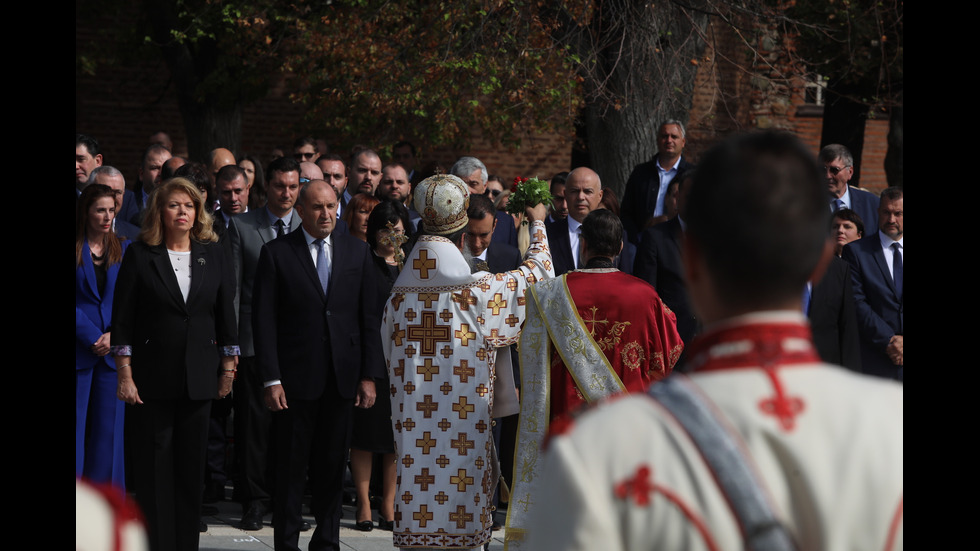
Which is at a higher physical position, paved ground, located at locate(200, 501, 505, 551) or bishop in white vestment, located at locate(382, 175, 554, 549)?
bishop in white vestment, located at locate(382, 175, 554, 549)

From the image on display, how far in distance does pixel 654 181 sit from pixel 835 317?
2.85 metres

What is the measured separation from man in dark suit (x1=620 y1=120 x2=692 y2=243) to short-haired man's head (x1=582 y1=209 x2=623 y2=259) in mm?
3943

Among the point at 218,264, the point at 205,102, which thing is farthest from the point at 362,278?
the point at 205,102

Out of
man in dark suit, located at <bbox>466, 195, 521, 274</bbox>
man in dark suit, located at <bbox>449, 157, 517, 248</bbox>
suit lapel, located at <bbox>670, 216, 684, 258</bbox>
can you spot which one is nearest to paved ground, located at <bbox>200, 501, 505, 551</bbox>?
man in dark suit, located at <bbox>466, 195, 521, 274</bbox>

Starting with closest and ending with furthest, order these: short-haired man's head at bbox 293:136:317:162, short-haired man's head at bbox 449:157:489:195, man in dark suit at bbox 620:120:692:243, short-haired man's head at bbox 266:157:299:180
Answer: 1. short-haired man's head at bbox 266:157:299:180
2. short-haired man's head at bbox 449:157:489:195
3. man in dark suit at bbox 620:120:692:243
4. short-haired man's head at bbox 293:136:317:162

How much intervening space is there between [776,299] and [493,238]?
7.09m

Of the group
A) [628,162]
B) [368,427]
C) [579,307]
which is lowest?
[368,427]

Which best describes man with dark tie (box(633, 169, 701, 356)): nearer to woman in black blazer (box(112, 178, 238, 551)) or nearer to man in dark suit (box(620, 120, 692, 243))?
man in dark suit (box(620, 120, 692, 243))

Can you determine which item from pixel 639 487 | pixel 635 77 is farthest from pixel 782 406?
pixel 635 77

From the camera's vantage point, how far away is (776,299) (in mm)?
1806

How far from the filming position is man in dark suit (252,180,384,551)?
6.99m

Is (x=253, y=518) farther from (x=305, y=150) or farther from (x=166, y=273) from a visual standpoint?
(x=305, y=150)

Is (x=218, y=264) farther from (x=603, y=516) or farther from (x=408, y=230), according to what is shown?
(x=603, y=516)

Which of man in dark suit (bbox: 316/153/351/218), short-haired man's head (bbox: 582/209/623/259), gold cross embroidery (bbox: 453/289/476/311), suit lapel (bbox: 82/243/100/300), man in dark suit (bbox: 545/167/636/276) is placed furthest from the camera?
man in dark suit (bbox: 316/153/351/218)
